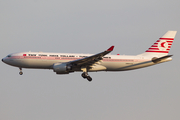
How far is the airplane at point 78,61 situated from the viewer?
46.6 meters

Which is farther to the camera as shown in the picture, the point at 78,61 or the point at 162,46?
the point at 162,46

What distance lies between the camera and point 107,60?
48875 millimetres

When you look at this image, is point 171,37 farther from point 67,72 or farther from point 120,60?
point 67,72

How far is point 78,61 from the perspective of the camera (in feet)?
150

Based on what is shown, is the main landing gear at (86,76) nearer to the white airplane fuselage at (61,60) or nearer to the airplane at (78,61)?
the airplane at (78,61)

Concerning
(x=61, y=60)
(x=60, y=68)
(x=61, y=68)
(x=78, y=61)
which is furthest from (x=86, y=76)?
(x=61, y=60)

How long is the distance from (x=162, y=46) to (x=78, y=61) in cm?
1736

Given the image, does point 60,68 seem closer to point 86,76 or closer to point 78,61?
point 78,61

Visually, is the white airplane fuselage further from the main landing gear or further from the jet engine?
the jet engine

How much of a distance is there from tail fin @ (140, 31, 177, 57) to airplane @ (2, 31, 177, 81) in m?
2.71

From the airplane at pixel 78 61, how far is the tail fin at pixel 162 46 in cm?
271

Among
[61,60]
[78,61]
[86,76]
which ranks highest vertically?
[61,60]

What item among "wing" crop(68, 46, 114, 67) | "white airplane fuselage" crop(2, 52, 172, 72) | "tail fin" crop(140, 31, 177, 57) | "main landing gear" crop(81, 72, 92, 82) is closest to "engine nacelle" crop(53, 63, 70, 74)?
"wing" crop(68, 46, 114, 67)

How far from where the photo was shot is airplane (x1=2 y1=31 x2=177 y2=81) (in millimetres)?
46625
